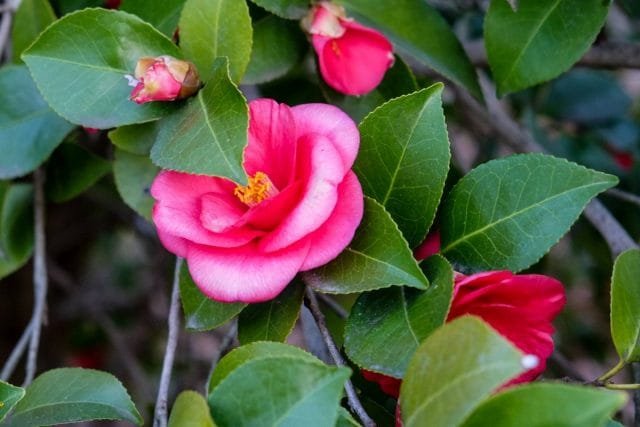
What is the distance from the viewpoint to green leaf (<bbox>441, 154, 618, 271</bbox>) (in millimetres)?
720

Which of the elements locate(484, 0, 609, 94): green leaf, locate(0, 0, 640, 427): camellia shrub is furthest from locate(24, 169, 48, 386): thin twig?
locate(484, 0, 609, 94): green leaf

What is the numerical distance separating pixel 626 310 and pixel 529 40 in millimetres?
304

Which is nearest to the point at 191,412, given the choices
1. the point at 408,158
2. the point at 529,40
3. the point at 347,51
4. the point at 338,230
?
the point at 338,230

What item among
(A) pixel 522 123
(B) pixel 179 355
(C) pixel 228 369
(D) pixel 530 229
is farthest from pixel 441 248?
(B) pixel 179 355

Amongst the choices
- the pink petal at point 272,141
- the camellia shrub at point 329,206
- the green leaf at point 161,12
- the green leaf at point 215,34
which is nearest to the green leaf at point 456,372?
the camellia shrub at point 329,206

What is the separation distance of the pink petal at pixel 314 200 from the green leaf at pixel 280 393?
0.12 m

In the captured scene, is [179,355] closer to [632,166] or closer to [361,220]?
[632,166]

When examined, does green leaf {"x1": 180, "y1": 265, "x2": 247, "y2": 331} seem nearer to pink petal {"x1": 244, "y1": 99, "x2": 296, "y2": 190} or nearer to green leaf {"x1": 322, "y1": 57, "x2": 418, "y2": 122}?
pink petal {"x1": 244, "y1": 99, "x2": 296, "y2": 190}

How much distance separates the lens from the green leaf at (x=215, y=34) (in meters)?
0.79

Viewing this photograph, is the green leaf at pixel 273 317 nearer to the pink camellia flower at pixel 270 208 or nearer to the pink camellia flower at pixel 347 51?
the pink camellia flower at pixel 270 208

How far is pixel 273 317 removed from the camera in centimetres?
77

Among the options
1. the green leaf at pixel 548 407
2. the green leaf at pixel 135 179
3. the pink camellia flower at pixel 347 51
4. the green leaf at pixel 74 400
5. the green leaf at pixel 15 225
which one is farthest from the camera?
the green leaf at pixel 15 225

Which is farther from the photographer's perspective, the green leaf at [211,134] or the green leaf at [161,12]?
the green leaf at [161,12]

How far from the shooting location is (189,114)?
2.53 ft
